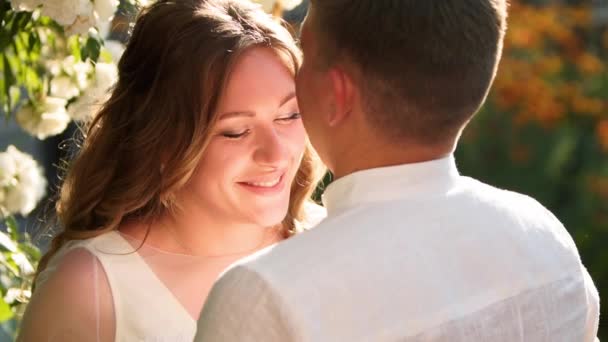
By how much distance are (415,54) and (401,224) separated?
0.22m

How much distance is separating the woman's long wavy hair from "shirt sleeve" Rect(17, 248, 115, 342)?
3.3 inches

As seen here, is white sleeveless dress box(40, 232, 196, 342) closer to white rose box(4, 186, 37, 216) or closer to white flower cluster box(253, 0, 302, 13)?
white rose box(4, 186, 37, 216)

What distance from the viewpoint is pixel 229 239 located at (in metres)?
2.49

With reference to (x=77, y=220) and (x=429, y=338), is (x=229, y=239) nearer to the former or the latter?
(x=77, y=220)

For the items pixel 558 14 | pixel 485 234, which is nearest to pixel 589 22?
pixel 558 14

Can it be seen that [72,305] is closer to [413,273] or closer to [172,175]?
[172,175]

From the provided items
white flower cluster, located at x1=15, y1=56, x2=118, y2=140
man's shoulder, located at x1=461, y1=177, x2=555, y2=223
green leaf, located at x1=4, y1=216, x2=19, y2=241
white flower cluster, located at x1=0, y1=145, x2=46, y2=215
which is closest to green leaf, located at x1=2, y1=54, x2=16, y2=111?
white flower cluster, located at x1=15, y1=56, x2=118, y2=140

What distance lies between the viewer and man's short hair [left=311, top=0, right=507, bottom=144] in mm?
1425

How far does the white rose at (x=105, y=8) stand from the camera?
2428 millimetres

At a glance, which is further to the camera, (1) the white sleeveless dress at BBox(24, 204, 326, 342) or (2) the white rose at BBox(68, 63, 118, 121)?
(2) the white rose at BBox(68, 63, 118, 121)

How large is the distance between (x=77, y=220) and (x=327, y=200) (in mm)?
1050

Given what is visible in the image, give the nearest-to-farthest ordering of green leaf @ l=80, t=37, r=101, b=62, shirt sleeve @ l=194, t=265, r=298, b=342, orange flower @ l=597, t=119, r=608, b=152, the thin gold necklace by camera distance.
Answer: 1. shirt sleeve @ l=194, t=265, r=298, b=342
2. the thin gold necklace
3. green leaf @ l=80, t=37, r=101, b=62
4. orange flower @ l=597, t=119, r=608, b=152

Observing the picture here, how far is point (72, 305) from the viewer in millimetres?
2258

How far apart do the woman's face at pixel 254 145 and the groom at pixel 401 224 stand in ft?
2.37
